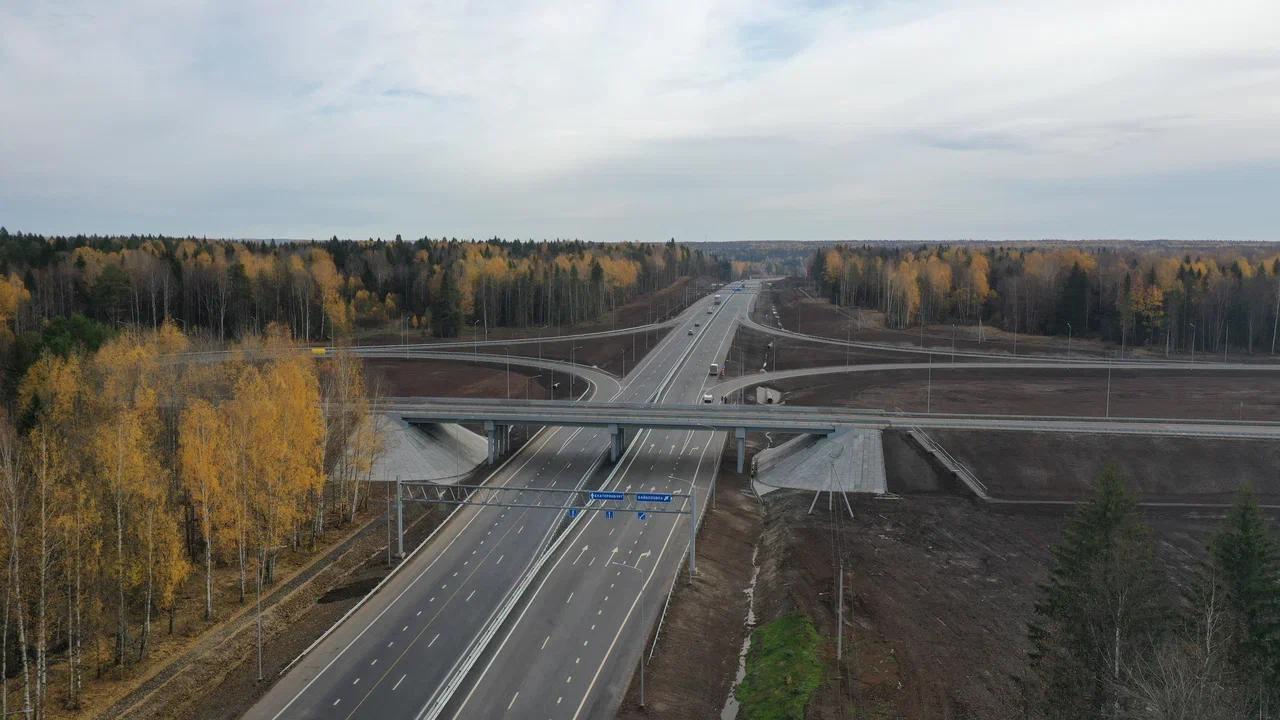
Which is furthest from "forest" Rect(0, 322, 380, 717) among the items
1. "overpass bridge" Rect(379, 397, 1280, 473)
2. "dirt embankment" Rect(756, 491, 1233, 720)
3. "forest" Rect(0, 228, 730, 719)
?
"dirt embankment" Rect(756, 491, 1233, 720)

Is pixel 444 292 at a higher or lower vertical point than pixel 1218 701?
higher

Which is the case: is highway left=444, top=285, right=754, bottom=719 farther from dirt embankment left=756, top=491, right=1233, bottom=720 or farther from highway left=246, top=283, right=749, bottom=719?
dirt embankment left=756, top=491, right=1233, bottom=720

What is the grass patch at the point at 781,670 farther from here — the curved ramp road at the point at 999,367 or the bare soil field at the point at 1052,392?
the curved ramp road at the point at 999,367

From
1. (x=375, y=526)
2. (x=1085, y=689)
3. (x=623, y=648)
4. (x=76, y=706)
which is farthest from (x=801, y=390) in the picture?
(x=76, y=706)

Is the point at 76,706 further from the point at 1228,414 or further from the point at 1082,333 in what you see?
the point at 1082,333

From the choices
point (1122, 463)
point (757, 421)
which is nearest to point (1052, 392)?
point (1122, 463)

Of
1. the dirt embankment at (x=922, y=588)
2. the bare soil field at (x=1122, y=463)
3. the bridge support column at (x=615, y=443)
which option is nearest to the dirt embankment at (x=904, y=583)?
the dirt embankment at (x=922, y=588)
